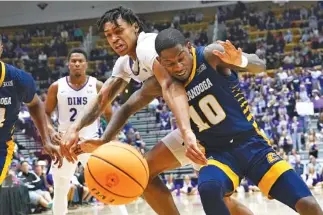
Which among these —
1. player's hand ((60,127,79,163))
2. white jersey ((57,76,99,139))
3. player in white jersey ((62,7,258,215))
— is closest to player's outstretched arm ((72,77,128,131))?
player in white jersey ((62,7,258,215))

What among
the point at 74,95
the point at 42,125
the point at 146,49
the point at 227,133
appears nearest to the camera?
the point at 227,133

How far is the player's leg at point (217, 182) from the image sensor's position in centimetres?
423

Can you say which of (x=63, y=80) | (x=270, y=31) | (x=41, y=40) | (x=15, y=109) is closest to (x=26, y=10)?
(x=41, y=40)

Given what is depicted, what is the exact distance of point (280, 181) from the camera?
4301mm

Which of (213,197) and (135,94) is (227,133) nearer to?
(213,197)

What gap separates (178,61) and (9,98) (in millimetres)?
1765

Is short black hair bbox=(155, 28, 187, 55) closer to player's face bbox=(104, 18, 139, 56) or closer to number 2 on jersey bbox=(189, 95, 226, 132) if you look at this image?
number 2 on jersey bbox=(189, 95, 226, 132)

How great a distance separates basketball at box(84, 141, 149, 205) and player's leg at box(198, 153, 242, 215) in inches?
18.5

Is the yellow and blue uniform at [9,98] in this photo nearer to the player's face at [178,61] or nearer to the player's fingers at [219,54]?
the player's face at [178,61]

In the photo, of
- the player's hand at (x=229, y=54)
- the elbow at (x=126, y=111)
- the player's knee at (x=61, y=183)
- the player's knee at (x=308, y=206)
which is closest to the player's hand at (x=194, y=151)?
the player's hand at (x=229, y=54)

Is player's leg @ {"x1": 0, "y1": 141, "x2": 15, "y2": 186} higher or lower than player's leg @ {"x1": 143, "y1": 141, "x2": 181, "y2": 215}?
below

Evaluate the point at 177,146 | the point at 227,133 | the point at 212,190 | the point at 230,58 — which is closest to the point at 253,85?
the point at 177,146

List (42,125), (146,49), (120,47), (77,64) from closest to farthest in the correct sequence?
1. (146,49)
2. (120,47)
3. (42,125)
4. (77,64)

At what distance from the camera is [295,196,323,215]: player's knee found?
4.13 meters
